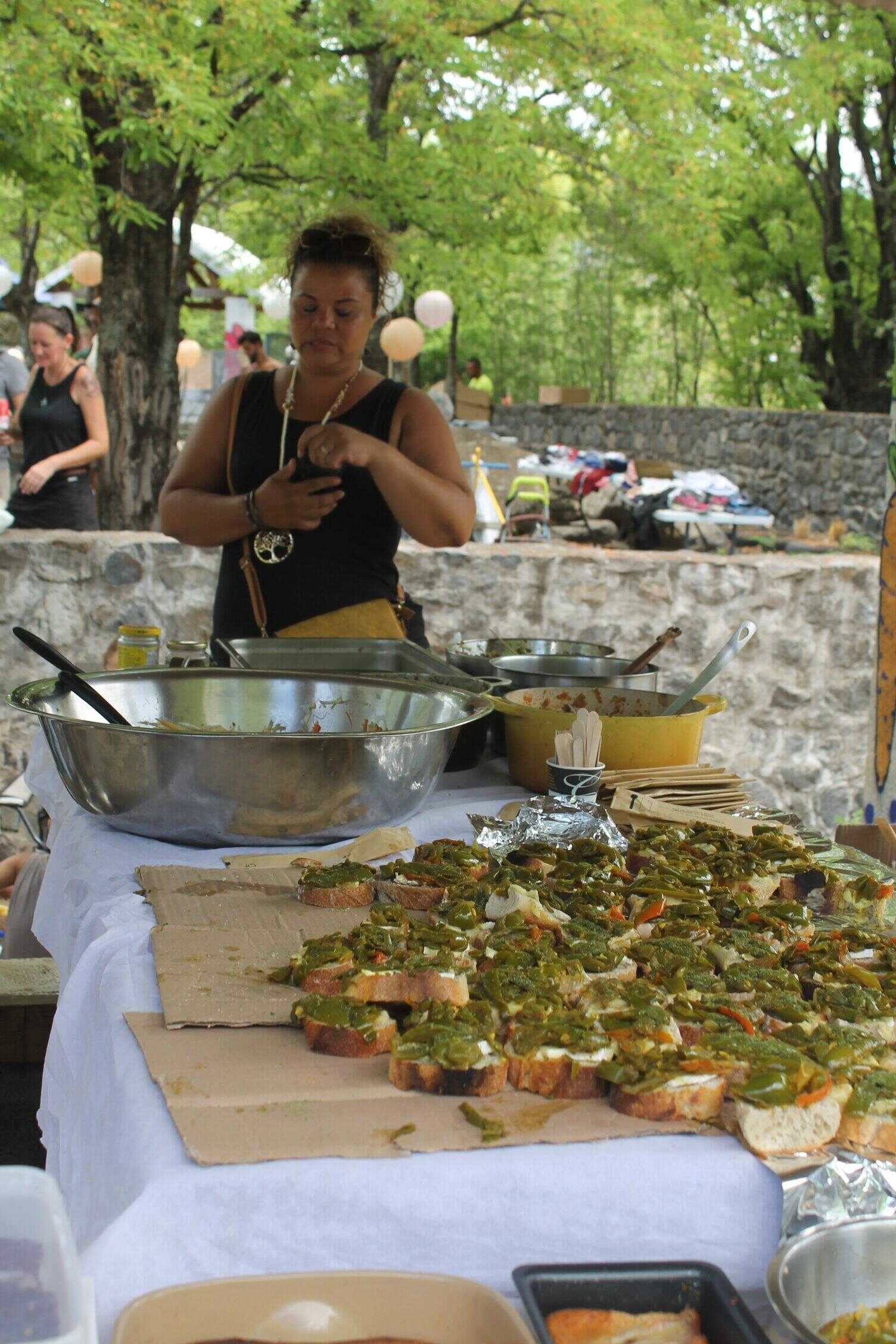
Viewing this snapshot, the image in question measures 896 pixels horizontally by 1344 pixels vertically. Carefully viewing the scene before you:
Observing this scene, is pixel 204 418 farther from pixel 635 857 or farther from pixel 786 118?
pixel 786 118

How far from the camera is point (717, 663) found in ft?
7.31

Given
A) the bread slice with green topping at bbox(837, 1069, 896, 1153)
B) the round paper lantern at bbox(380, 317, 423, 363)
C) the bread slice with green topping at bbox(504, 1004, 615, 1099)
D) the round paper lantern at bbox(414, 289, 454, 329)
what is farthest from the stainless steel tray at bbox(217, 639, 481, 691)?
the round paper lantern at bbox(414, 289, 454, 329)

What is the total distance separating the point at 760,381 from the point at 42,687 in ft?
59.9

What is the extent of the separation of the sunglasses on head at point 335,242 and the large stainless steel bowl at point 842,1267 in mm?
2348

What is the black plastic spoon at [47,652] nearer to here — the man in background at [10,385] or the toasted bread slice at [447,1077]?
the toasted bread slice at [447,1077]

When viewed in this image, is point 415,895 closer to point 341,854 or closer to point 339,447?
point 341,854

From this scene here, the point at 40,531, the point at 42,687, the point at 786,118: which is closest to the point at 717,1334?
the point at 42,687

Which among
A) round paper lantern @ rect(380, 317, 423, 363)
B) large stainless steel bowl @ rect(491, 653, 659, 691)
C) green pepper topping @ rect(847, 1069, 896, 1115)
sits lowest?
green pepper topping @ rect(847, 1069, 896, 1115)

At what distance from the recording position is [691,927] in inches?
57.9

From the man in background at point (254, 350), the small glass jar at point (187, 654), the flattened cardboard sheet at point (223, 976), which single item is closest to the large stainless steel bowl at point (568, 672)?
the small glass jar at point (187, 654)

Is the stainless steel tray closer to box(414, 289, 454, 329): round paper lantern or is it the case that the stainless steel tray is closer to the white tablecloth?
the white tablecloth

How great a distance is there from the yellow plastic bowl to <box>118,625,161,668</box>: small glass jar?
924 millimetres

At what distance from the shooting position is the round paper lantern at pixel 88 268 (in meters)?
12.3

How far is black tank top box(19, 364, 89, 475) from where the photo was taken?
564 cm
